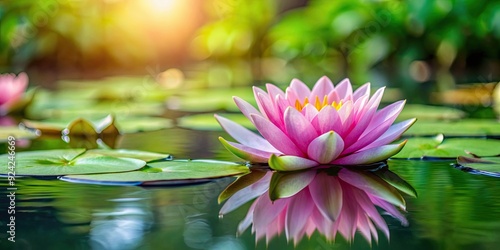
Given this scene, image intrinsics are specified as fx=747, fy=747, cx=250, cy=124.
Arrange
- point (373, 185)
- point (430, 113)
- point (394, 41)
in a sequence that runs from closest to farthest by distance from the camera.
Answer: point (373, 185)
point (430, 113)
point (394, 41)

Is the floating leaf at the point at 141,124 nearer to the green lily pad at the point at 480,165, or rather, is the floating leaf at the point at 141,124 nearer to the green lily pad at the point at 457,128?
the green lily pad at the point at 457,128

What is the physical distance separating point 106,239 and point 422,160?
0.75 meters

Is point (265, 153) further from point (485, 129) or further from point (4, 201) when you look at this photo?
point (485, 129)

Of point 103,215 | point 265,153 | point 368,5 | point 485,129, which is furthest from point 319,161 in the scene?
point 368,5

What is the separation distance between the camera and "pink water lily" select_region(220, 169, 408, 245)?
0.82 metres

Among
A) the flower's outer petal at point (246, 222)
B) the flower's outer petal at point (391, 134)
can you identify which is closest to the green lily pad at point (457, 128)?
the flower's outer petal at point (391, 134)

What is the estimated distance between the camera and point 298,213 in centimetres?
91

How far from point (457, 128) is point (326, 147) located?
704mm

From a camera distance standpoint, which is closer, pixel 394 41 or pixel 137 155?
pixel 137 155

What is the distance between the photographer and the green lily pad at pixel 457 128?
167cm

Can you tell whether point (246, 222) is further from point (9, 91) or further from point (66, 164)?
point (9, 91)

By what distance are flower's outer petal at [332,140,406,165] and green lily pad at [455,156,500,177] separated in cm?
15

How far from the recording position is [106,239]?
0.78 m

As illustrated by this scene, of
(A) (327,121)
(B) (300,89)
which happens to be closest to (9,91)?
(B) (300,89)
